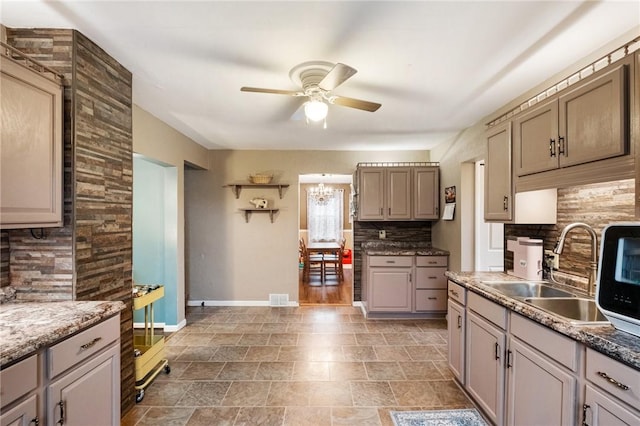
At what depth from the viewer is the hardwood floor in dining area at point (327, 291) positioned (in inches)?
187

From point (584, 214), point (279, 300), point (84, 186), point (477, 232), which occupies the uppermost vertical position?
point (84, 186)

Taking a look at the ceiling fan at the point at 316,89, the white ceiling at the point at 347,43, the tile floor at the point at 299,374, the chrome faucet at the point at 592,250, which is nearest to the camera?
the white ceiling at the point at 347,43

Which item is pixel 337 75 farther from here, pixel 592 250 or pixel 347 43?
pixel 592 250

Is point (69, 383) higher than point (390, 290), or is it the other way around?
point (69, 383)

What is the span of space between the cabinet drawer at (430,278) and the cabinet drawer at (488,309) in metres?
1.76

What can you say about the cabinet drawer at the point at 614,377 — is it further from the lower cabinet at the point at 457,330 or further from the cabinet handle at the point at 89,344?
the cabinet handle at the point at 89,344

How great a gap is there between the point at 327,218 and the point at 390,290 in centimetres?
436

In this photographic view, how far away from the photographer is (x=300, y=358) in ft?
9.25

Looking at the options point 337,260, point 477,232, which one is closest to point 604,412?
point 477,232

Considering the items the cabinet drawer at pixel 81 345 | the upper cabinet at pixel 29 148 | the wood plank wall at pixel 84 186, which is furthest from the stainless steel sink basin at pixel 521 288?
the upper cabinet at pixel 29 148

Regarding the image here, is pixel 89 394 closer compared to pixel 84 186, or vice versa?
pixel 89 394

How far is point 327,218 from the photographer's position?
8.07 meters

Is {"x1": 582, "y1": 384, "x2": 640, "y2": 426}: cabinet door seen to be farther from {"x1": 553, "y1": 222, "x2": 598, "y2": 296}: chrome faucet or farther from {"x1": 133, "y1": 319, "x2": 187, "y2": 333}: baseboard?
{"x1": 133, "y1": 319, "x2": 187, "y2": 333}: baseboard

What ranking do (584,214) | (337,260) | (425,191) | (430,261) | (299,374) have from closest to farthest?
(584,214), (299,374), (430,261), (425,191), (337,260)
